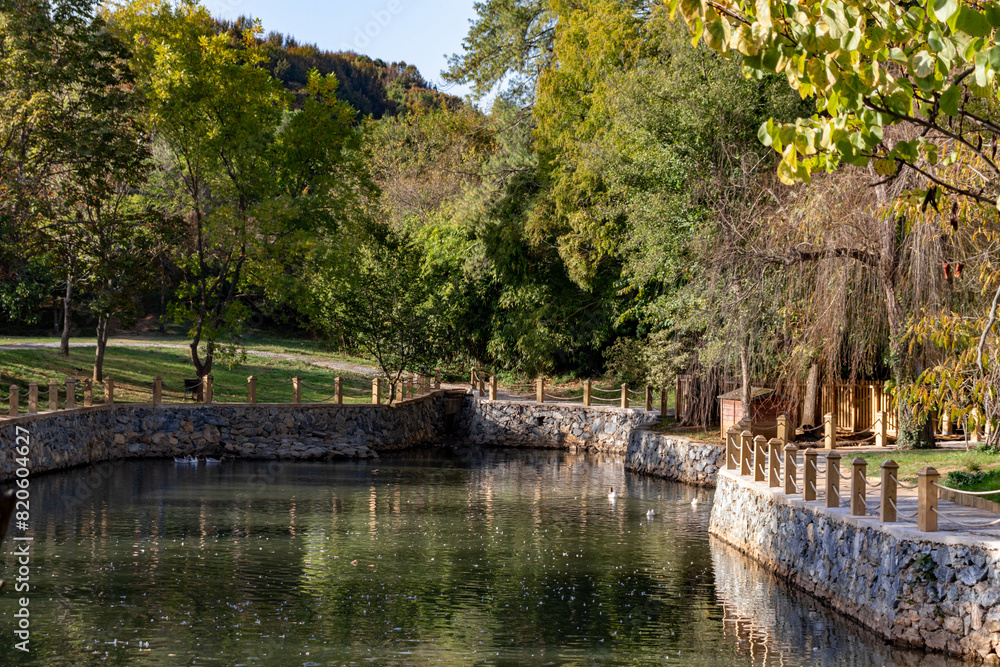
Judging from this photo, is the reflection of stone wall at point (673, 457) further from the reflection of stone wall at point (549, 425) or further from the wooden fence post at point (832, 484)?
the wooden fence post at point (832, 484)

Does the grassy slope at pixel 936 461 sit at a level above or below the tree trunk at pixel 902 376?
below

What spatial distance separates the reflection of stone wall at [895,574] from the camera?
31.8ft

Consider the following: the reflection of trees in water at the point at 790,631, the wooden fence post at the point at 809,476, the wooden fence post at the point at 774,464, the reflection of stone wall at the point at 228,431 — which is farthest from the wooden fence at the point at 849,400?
the reflection of trees in water at the point at 790,631

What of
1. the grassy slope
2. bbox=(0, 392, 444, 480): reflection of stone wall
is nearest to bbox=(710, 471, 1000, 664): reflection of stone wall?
the grassy slope

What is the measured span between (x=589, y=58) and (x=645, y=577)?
23299 millimetres

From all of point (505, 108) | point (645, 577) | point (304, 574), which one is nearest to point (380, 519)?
point (304, 574)

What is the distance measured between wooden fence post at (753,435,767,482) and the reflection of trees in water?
248 centimetres

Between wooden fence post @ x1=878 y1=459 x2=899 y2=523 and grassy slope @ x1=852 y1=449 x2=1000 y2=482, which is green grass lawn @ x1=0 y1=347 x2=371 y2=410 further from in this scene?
wooden fence post @ x1=878 y1=459 x2=899 y2=523

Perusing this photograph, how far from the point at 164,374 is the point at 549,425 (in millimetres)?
12680

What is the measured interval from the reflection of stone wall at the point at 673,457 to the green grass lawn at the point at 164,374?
1023cm

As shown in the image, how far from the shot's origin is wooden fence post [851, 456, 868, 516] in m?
12.1

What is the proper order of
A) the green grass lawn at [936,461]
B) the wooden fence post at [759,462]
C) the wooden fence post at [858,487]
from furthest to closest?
the green grass lawn at [936,461] → the wooden fence post at [759,462] → the wooden fence post at [858,487]

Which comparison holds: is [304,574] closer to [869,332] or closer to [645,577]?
[645,577]

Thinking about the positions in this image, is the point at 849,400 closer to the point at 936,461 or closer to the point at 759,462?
the point at 936,461
